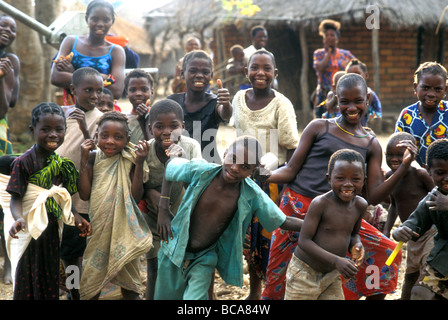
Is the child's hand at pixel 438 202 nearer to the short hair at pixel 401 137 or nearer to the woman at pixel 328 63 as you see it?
the short hair at pixel 401 137

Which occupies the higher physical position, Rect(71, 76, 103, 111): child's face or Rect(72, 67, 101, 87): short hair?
Rect(72, 67, 101, 87): short hair

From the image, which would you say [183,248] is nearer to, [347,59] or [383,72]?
[347,59]

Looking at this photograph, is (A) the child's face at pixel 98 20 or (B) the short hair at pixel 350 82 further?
(A) the child's face at pixel 98 20

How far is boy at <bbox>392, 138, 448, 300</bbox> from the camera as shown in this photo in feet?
10.3

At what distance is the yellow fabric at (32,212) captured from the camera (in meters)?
3.41

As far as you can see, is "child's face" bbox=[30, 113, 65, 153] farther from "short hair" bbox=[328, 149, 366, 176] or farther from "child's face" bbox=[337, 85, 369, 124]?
"child's face" bbox=[337, 85, 369, 124]

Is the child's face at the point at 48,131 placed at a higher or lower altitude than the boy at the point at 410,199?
higher

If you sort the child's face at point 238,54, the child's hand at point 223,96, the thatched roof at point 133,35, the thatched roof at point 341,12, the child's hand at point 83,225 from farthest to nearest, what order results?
the thatched roof at point 133,35, the thatched roof at point 341,12, the child's face at point 238,54, the child's hand at point 223,96, the child's hand at point 83,225

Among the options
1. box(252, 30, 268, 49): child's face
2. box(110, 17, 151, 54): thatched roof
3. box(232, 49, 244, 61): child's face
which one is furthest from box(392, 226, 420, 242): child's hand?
box(110, 17, 151, 54): thatched roof

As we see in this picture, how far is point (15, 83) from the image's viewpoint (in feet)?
17.0

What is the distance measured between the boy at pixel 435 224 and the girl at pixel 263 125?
3.46 ft

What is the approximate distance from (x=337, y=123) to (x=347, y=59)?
4725 millimetres

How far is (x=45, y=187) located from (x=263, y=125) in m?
1.54

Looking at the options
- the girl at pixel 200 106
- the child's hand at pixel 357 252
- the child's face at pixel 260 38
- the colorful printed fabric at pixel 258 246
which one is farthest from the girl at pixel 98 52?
the child's face at pixel 260 38
